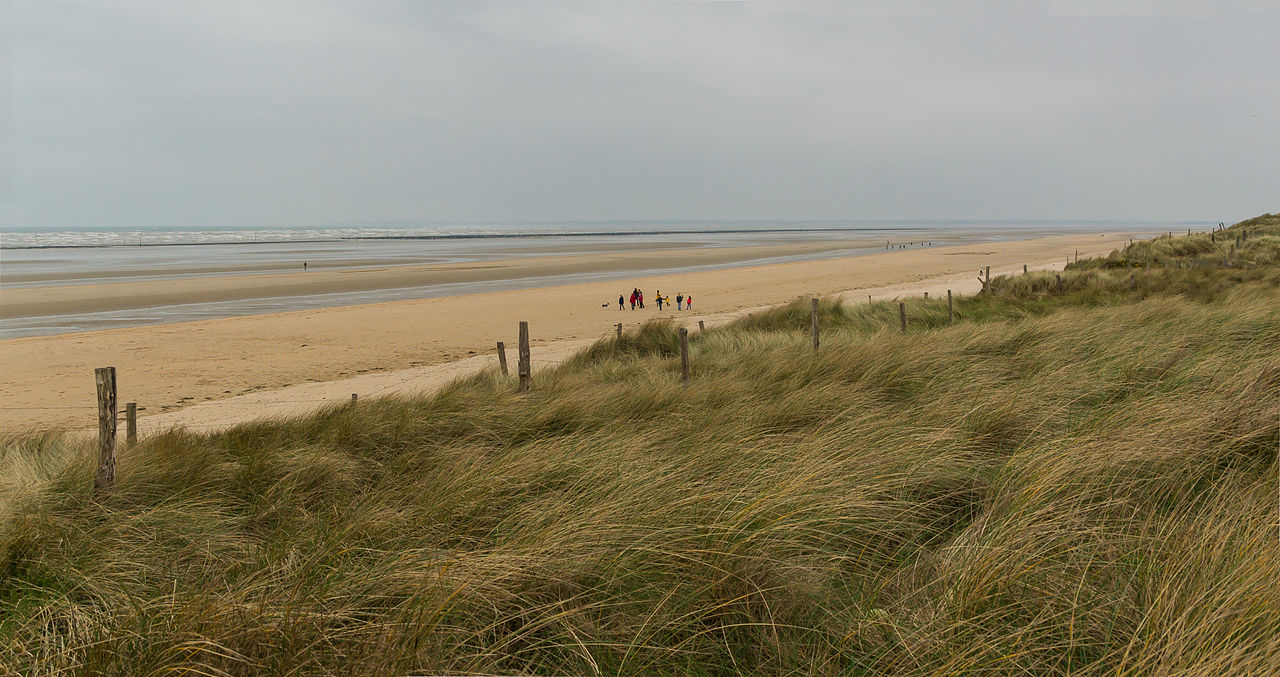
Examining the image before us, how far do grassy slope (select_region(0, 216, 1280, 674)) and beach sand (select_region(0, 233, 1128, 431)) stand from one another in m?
6.97

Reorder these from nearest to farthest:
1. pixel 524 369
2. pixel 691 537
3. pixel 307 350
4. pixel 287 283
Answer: pixel 691 537 < pixel 524 369 < pixel 307 350 < pixel 287 283

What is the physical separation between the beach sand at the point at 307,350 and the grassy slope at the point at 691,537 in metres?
6.97

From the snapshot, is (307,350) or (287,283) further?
(287,283)

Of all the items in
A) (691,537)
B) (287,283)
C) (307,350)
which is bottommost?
(307,350)

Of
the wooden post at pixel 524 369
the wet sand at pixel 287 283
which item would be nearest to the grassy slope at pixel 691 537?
the wooden post at pixel 524 369

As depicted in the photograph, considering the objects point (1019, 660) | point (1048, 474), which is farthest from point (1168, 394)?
point (1019, 660)

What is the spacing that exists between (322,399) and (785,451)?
33.2 feet

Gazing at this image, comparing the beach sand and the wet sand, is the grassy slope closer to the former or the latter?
the beach sand

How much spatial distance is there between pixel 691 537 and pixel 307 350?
1695cm

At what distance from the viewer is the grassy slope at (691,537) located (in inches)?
103

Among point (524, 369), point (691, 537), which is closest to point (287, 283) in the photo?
point (524, 369)

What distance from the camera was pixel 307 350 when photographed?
1828 cm

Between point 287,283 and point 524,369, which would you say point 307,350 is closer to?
point 524,369

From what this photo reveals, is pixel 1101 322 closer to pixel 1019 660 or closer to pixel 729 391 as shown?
pixel 729 391
